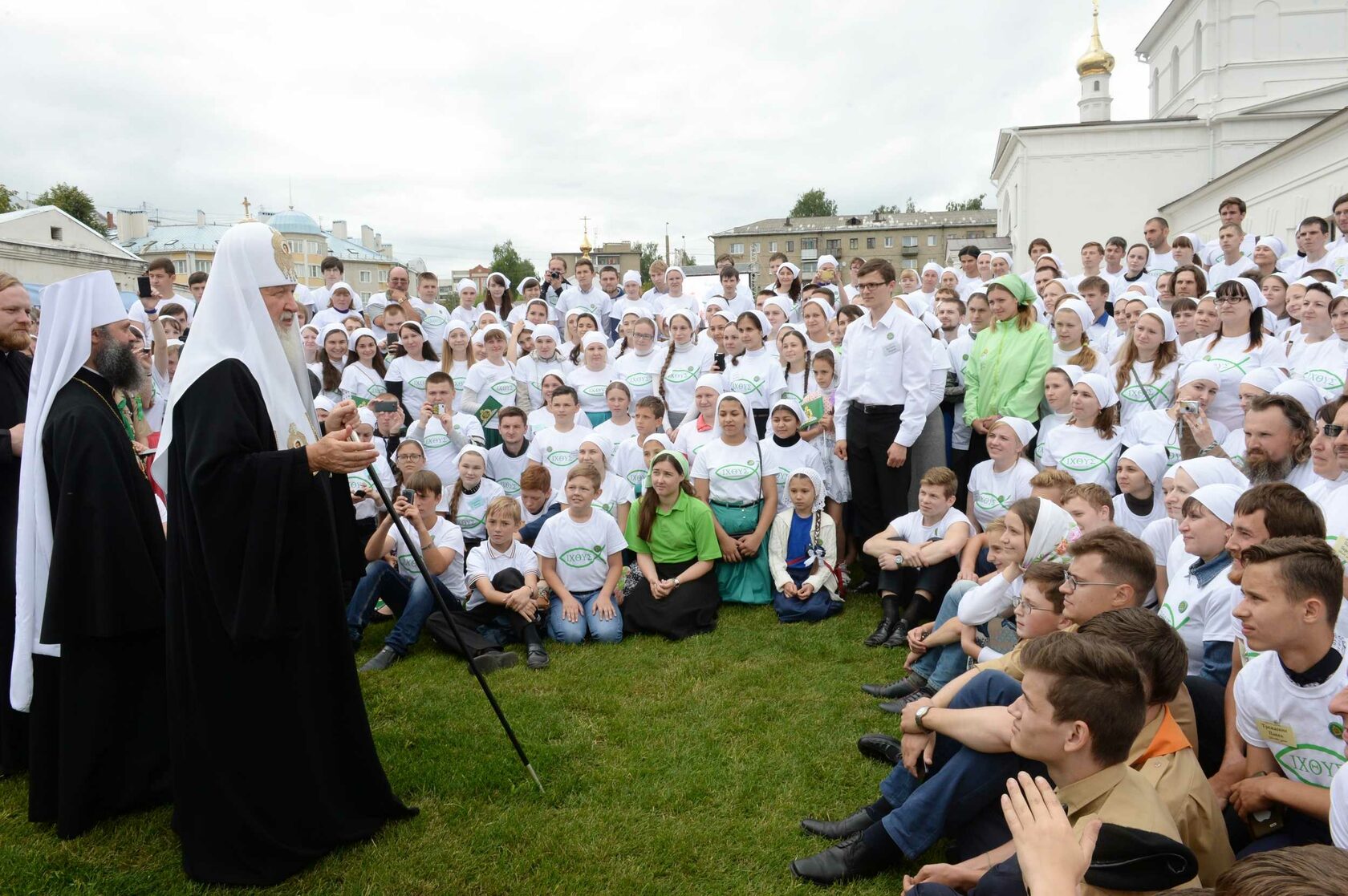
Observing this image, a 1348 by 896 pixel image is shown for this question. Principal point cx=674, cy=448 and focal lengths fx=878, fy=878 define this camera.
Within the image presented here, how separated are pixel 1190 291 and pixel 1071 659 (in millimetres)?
6725

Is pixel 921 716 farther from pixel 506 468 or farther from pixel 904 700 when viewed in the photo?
pixel 506 468

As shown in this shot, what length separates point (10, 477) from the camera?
170 inches

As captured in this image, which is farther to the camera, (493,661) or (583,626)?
(583,626)

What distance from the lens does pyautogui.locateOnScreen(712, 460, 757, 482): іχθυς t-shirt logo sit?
704cm

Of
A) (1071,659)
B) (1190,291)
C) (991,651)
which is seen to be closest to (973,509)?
(991,651)

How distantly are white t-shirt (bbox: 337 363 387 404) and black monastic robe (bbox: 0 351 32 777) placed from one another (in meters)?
4.43

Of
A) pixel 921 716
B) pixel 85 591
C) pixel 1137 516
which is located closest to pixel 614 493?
pixel 1137 516

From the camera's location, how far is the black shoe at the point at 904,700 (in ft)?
16.0

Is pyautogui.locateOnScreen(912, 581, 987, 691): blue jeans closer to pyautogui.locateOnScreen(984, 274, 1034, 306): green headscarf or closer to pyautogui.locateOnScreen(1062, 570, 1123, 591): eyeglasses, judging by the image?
pyautogui.locateOnScreen(1062, 570, 1123, 591): eyeglasses

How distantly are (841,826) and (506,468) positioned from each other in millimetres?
4843

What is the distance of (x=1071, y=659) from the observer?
101 inches

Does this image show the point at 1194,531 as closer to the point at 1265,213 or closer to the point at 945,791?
the point at 945,791

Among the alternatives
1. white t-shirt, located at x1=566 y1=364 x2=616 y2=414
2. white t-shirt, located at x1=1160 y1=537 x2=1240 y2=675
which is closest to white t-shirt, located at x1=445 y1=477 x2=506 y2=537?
white t-shirt, located at x1=566 y1=364 x2=616 y2=414

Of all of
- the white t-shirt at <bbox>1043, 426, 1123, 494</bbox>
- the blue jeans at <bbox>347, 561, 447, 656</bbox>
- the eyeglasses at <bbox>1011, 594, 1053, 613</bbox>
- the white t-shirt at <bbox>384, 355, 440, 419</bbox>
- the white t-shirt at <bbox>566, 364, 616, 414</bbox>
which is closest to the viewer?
the eyeglasses at <bbox>1011, 594, 1053, 613</bbox>
